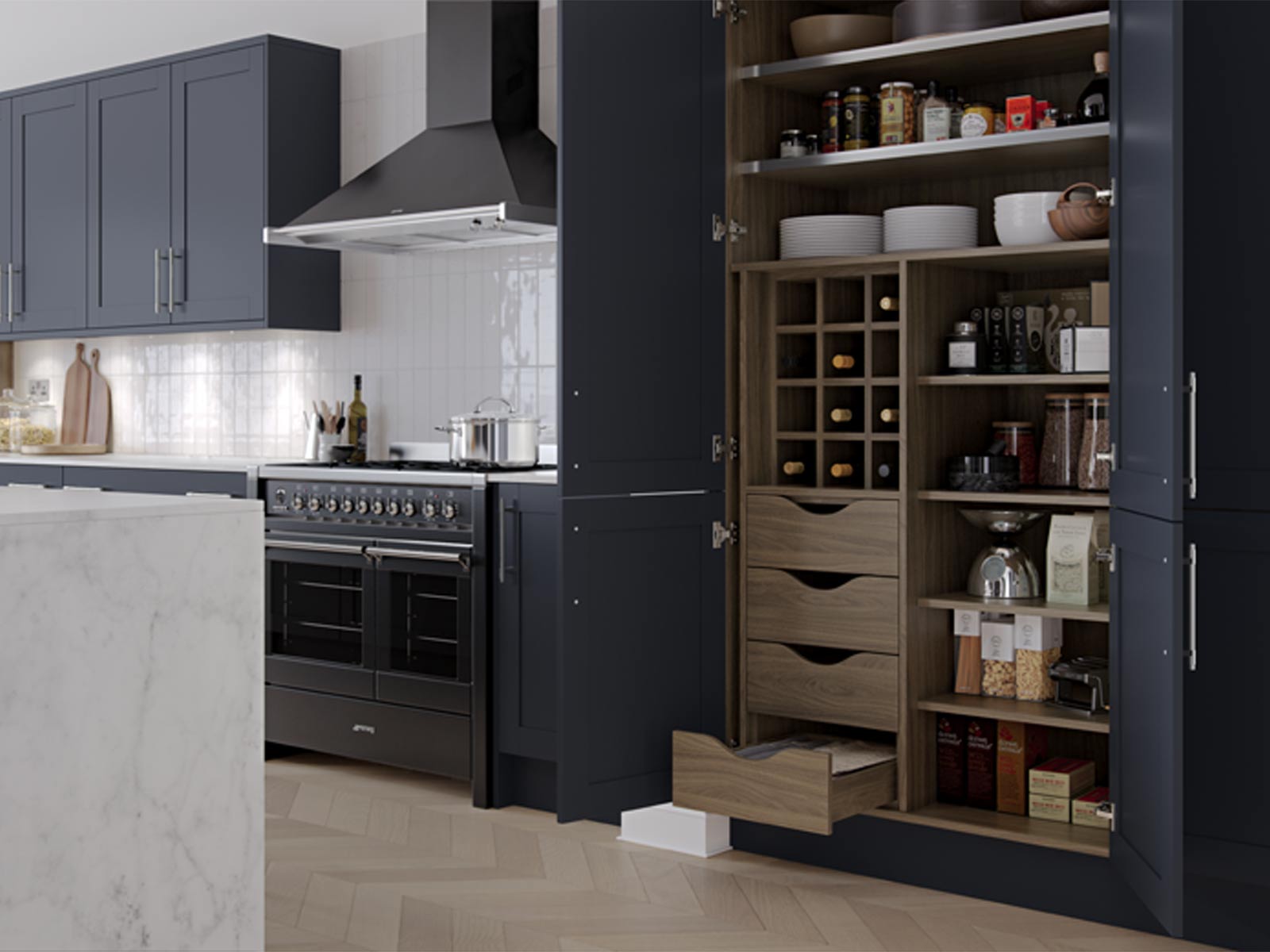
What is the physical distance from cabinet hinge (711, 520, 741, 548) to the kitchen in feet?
0.06

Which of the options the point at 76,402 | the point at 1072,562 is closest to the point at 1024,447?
the point at 1072,562

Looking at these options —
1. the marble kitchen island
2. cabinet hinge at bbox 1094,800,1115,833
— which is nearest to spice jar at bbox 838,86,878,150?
cabinet hinge at bbox 1094,800,1115,833

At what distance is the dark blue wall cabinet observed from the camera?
10.7ft

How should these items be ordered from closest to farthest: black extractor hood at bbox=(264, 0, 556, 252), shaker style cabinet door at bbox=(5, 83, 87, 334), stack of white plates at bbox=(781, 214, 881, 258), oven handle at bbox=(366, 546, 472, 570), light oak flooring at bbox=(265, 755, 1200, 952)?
light oak flooring at bbox=(265, 755, 1200, 952) → stack of white plates at bbox=(781, 214, 881, 258) → oven handle at bbox=(366, 546, 472, 570) → black extractor hood at bbox=(264, 0, 556, 252) → shaker style cabinet door at bbox=(5, 83, 87, 334)

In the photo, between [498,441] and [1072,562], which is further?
[498,441]

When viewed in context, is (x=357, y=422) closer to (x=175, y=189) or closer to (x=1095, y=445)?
(x=175, y=189)

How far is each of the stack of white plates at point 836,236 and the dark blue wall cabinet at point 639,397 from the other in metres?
0.24

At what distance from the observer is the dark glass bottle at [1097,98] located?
330cm

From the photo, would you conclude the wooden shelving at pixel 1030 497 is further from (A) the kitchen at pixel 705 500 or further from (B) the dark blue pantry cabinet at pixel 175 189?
(B) the dark blue pantry cabinet at pixel 175 189

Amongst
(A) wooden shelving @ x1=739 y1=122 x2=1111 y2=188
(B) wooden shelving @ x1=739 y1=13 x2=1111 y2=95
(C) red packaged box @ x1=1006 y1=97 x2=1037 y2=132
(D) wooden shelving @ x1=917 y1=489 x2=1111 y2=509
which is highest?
(B) wooden shelving @ x1=739 y1=13 x2=1111 y2=95

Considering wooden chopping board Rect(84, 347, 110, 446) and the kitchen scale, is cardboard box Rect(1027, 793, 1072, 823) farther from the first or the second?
wooden chopping board Rect(84, 347, 110, 446)

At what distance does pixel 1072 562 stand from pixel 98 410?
404cm

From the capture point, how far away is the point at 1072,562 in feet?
11.1

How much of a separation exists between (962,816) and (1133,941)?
1.58 ft
